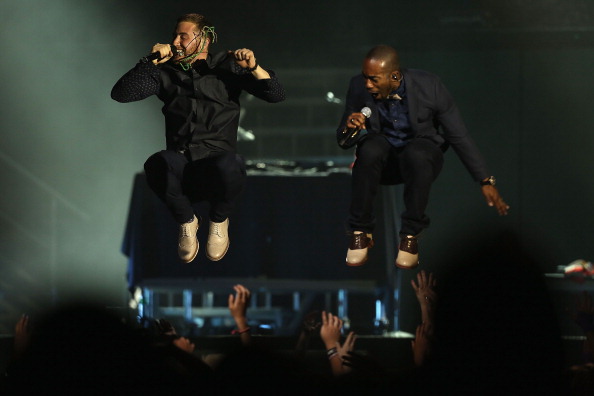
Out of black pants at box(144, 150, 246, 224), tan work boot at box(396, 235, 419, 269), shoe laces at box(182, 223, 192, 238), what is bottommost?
tan work boot at box(396, 235, 419, 269)

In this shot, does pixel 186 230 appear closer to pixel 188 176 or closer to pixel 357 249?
pixel 188 176

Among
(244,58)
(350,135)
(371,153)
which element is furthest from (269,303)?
(244,58)

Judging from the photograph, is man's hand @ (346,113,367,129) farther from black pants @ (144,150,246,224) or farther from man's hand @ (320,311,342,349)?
man's hand @ (320,311,342,349)

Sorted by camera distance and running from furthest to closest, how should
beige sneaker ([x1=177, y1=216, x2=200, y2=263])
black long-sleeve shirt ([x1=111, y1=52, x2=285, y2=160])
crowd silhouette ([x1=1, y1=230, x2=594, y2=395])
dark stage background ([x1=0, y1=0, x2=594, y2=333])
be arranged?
dark stage background ([x1=0, y1=0, x2=594, y2=333]) → beige sneaker ([x1=177, y1=216, x2=200, y2=263]) → black long-sleeve shirt ([x1=111, y1=52, x2=285, y2=160]) → crowd silhouette ([x1=1, y1=230, x2=594, y2=395])

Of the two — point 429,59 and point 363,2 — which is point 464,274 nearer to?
point 429,59

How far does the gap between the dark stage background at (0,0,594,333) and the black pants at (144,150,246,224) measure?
15.4ft

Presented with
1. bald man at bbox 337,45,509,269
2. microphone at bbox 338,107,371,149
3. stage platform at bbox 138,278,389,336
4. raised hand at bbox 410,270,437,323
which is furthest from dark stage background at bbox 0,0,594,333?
raised hand at bbox 410,270,437,323

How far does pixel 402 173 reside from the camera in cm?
582

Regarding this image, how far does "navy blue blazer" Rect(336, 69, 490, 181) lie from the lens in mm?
5824

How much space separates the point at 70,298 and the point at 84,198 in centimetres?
176

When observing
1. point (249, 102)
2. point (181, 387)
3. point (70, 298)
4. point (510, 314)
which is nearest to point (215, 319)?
point (70, 298)

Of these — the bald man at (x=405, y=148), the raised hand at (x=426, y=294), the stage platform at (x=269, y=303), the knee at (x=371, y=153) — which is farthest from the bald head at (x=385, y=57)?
the stage platform at (x=269, y=303)

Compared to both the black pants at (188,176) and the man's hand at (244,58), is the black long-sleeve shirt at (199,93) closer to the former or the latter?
the black pants at (188,176)

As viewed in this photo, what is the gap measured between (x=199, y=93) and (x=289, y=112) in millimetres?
6816
